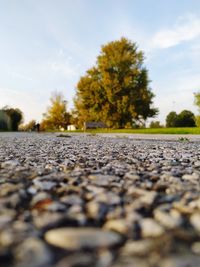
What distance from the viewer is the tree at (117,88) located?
122 feet

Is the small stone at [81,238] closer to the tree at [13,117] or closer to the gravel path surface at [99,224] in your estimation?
the gravel path surface at [99,224]

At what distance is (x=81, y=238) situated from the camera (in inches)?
53.3

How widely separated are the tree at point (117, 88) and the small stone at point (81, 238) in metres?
35.1

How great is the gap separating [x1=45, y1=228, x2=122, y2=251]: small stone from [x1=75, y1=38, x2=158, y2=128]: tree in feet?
115

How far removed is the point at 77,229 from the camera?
1442mm

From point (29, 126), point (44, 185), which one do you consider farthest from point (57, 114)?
point (44, 185)

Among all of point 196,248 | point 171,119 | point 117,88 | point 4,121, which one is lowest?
point 196,248

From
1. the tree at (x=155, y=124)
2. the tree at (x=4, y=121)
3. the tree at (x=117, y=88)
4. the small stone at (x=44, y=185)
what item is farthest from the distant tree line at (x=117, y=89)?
the small stone at (x=44, y=185)

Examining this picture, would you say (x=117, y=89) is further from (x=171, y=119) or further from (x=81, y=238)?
(x=81, y=238)

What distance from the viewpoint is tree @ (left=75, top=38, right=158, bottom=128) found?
37219 mm

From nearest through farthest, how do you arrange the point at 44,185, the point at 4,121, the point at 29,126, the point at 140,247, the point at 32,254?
the point at 32,254, the point at 140,247, the point at 44,185, the point at 4,121, the point at 29,126

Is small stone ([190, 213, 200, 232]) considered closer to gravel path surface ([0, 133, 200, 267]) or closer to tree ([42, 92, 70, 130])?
gravel path surface ([0, 133, 200, 267])

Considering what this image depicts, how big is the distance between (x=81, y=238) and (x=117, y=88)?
36.7m

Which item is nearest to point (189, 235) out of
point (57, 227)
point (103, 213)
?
point (103, 213)
